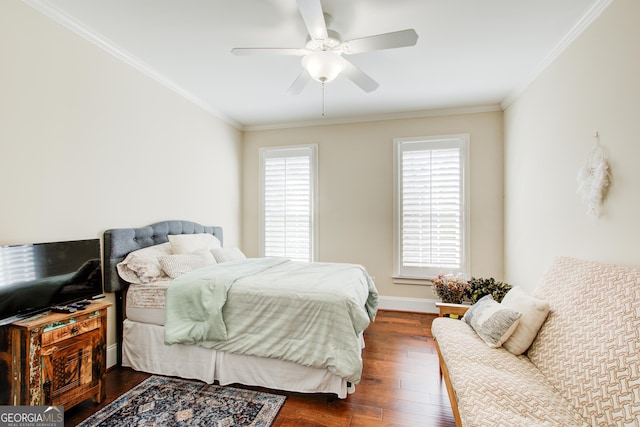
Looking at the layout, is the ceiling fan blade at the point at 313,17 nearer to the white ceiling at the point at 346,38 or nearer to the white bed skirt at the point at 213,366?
the white ceiling at the point at 346,38

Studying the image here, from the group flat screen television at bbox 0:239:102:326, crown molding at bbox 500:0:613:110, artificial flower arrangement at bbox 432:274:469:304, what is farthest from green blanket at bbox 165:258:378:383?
crown molding at bbox 500:0:613:110

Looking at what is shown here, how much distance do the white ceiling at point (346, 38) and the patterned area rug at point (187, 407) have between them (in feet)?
9.21

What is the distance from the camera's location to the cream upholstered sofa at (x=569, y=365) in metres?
1.23

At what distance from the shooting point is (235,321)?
2.24m

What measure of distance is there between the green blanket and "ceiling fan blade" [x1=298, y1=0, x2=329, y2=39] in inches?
72.0

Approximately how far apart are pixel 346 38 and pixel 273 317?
91.9 inches

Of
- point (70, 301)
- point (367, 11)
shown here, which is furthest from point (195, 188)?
point (367, 11)

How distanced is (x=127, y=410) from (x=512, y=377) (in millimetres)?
2423

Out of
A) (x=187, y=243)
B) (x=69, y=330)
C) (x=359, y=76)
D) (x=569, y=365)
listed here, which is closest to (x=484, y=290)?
(x=569, y=365)

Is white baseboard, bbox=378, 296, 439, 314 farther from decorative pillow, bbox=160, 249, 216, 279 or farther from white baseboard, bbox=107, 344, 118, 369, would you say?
white baseboard, bbox=107, 344, 118, 369

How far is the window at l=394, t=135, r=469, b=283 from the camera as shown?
3.95 m

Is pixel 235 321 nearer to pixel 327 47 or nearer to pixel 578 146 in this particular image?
pixel 327 47

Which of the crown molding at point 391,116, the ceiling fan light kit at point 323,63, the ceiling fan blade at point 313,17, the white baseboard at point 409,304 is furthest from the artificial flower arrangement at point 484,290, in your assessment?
the ceiling fan blade at point 313,17

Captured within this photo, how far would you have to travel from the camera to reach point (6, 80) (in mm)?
1874
